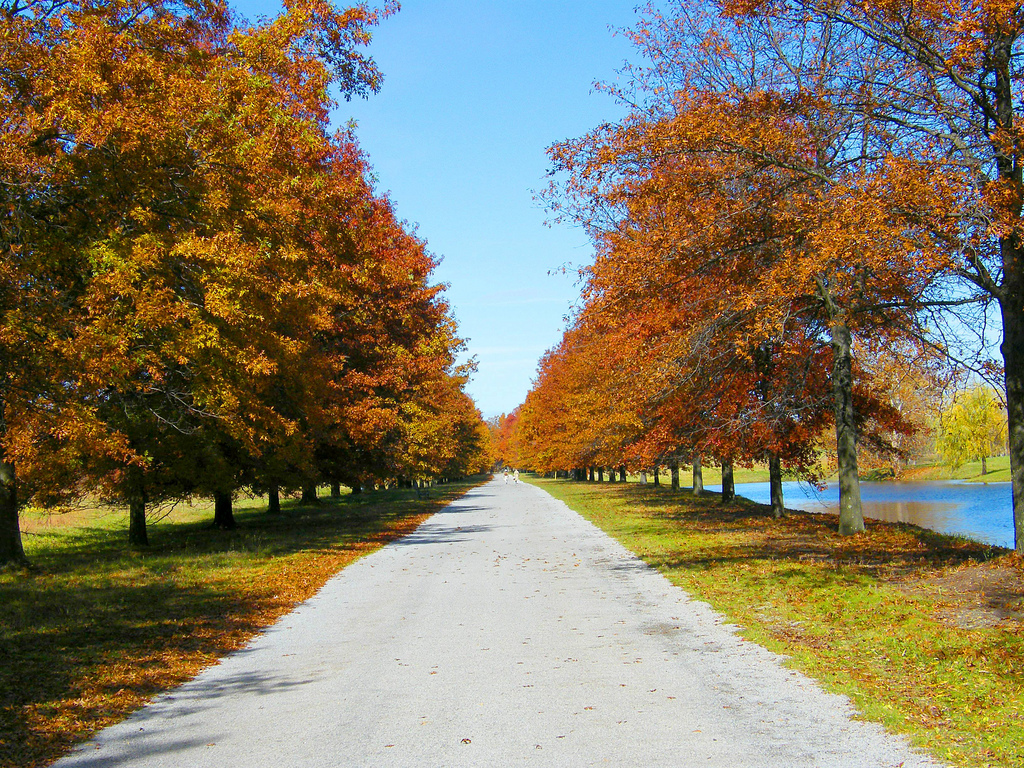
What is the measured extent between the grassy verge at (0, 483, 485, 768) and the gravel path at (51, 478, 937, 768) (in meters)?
0.40

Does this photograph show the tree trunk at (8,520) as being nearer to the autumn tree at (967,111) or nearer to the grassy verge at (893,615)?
the grassy verge at (893,615)

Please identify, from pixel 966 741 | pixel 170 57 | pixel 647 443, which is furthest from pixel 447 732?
pixel 647 443

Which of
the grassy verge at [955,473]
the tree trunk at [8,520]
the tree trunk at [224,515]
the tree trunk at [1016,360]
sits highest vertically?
the tree trunk at [1016,360]

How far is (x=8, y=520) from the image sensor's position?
48.5ft

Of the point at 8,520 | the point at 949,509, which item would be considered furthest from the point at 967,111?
the point at 949,509

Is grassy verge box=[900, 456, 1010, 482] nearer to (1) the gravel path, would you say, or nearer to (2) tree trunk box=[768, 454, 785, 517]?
(2) tree trunk box=[768, 454, 785, 517]

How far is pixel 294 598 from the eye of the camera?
10.9m

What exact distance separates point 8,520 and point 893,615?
49.7 ft

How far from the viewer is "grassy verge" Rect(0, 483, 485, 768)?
19.5ft

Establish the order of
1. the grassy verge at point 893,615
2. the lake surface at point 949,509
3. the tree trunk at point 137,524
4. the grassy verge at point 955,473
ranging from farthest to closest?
the grassy verge at point 955,473, the lake surface at point 949,509, the tree trunk at point 137,524, the grassy verge at point 893,615

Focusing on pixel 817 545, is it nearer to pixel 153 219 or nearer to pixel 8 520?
pixel 153 219

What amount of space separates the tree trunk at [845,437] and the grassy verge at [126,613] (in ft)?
32.0

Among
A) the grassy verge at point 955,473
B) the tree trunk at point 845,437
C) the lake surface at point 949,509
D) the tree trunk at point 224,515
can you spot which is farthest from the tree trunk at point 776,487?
the grassy verge at point 955,473

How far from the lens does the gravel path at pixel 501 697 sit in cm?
463
